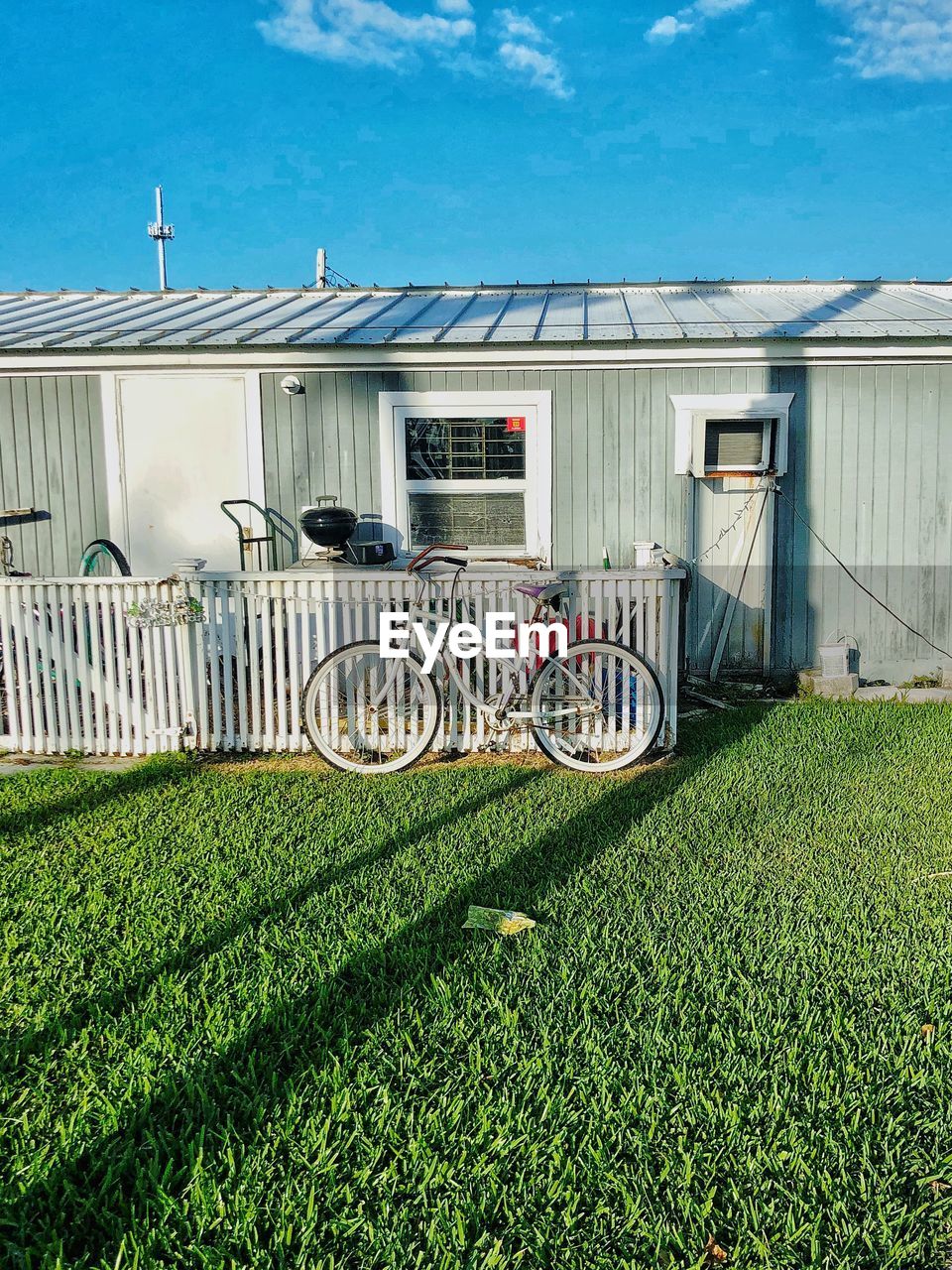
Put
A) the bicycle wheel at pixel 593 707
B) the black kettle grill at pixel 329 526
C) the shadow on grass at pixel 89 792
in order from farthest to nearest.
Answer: the black kettle grill at pixel 329 526 → the bicycle wheel at pixel 593 707 → the shadow on grass at pixel 89 792

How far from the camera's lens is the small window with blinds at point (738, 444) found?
7145 millimetres

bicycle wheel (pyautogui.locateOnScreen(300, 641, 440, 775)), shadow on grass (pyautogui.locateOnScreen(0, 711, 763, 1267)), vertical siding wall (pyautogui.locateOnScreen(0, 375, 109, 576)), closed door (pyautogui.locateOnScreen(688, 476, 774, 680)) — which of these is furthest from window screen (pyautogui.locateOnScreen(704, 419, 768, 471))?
vertical siding wall (pyautogui.locateOnScreen(0, 375, 109, 576))

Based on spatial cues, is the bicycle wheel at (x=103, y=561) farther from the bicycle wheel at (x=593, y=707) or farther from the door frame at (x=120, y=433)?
the bicycle wheel at (x=593, y=707)

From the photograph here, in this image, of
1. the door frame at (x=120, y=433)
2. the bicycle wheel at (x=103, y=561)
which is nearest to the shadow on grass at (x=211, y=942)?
the door frame at (x=120, y=433)

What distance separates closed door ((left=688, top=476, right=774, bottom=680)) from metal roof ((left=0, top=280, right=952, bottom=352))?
3.94ft

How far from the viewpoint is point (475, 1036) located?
98.2 inches

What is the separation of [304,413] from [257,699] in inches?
114

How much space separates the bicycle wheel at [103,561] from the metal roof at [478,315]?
151 centimetres

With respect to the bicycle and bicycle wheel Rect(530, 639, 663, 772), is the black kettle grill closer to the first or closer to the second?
the bicycle

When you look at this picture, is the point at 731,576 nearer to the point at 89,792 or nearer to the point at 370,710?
the point at 370,710

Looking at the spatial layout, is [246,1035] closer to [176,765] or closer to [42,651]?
[176,765]

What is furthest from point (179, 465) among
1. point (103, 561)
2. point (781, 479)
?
point (781, 479)

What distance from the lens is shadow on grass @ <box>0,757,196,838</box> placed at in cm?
418

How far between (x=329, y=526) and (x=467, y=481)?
3.78ft
